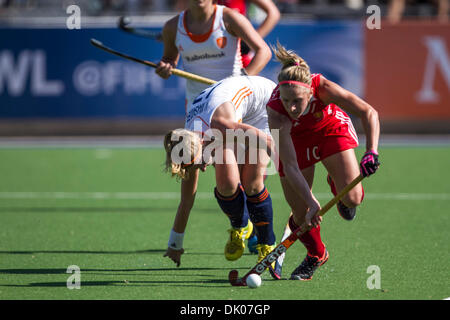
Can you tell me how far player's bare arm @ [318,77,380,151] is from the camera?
4.60 meters

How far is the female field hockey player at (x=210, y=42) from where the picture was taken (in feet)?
19.2

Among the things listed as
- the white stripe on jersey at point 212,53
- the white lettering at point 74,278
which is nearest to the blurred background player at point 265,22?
the white stripe on jersey at point 212,53

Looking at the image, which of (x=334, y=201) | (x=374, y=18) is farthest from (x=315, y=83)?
(x=374, y=18)

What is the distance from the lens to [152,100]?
556 inches

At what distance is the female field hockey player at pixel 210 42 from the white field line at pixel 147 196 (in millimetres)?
2772

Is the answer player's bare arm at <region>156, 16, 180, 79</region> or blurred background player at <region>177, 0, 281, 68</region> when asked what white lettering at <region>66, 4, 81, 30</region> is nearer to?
blurred background player at <region>177, 0, 281, 68</region>

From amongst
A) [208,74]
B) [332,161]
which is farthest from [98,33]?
[332,161]

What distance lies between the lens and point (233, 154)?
525 centimetres

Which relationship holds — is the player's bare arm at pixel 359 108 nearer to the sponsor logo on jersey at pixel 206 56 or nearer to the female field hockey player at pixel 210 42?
the female field hockey player at pixel 210 42

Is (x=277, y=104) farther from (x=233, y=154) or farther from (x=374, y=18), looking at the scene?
(x=374, y=18)

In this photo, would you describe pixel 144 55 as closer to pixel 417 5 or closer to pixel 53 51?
pixel 53 51

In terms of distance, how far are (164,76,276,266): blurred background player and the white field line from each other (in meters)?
3.01

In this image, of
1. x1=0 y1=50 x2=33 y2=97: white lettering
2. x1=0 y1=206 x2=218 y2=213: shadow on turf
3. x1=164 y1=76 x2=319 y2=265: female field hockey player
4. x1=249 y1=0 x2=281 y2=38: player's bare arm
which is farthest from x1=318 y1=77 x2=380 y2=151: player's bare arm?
x1=0 y1=50 x2=33 y2=97: white lettering
